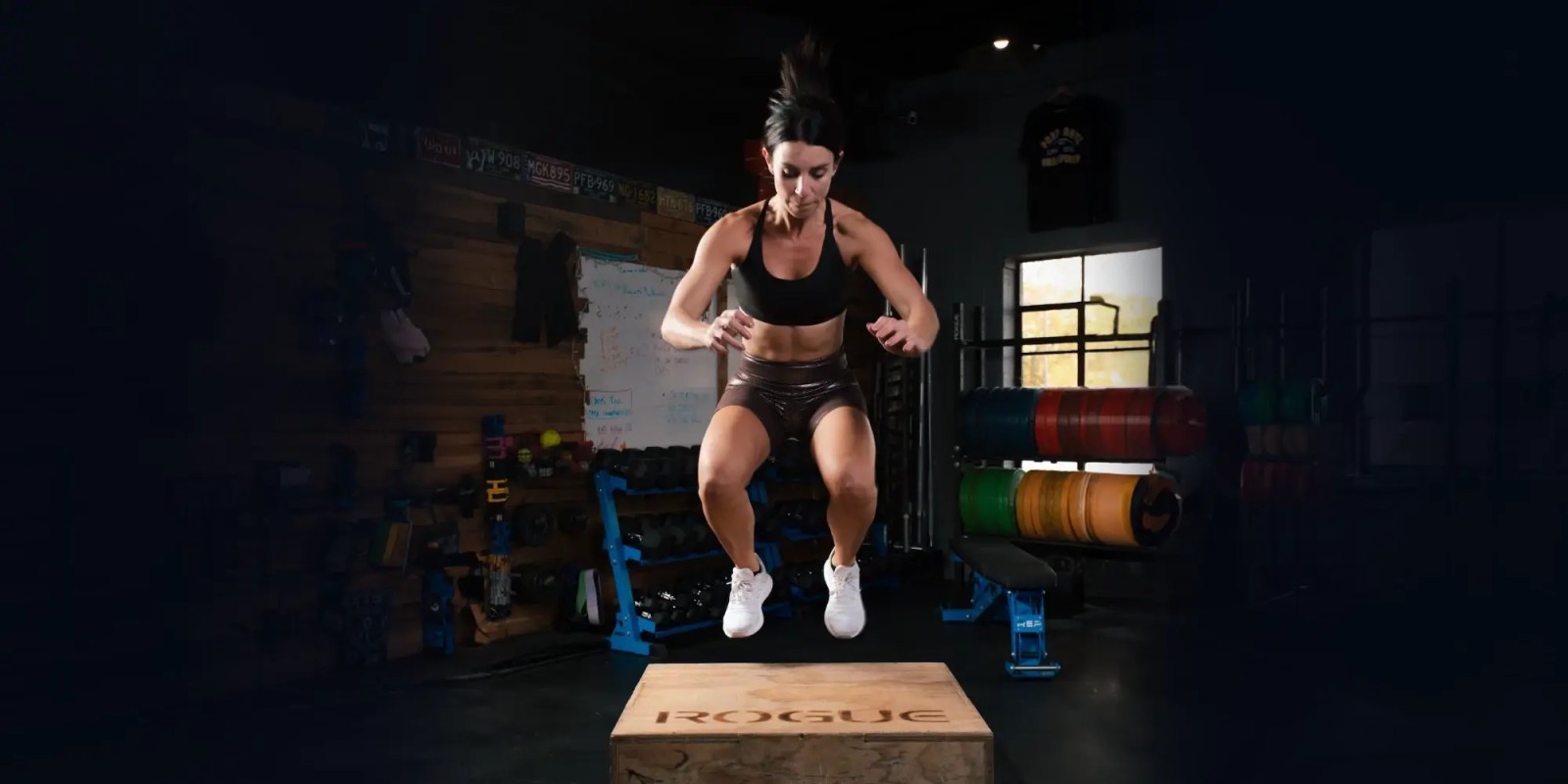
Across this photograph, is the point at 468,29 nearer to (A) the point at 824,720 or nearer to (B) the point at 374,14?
(B) the point at 374,14

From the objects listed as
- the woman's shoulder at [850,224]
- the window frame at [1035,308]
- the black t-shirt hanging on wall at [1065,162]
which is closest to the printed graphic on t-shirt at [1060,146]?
the black t-shirt hanging on wall at [1065,162]

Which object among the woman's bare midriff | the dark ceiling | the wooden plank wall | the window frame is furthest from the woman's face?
the window frame

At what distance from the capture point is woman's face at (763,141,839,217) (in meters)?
1.87

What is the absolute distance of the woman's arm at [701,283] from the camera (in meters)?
1.90

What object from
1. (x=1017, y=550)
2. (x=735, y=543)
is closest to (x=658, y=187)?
(x=1017, y=550)

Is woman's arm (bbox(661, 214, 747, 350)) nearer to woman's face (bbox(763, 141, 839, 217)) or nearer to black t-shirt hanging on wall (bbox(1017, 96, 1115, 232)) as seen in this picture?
woman's face (bbox(763, 141, 839, 217))

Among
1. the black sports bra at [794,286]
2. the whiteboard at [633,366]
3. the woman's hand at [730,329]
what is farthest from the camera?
the whiteboard at [633,366]

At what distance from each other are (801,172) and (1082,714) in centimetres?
243

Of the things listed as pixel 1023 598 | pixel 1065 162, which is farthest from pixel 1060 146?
pixel 1023 598

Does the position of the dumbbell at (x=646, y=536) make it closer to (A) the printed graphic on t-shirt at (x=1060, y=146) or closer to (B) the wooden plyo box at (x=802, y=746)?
(B) the wooden plyo box at (x=802, y=746)

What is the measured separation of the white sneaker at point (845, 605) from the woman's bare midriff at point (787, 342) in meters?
0.44

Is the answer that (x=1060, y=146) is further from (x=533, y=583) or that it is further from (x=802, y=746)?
(x=802, y=746)

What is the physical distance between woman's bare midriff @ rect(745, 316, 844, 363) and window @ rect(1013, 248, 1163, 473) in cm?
345

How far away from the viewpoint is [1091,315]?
18.8 ft
